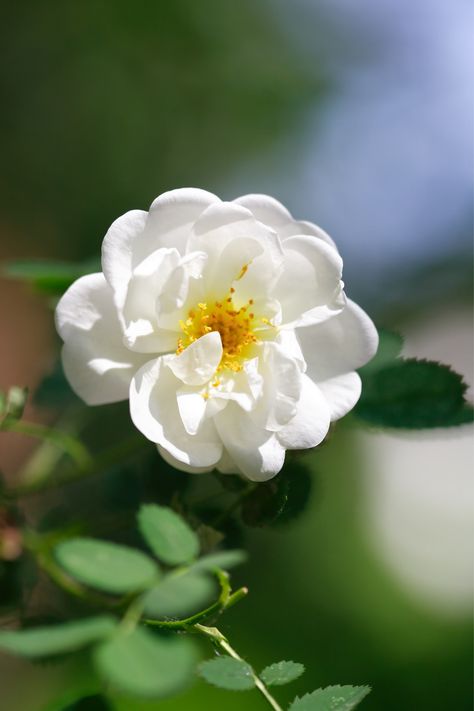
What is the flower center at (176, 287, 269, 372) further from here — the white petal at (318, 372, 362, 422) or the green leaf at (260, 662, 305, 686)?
the green leaf at (260, 662, 305, 686)

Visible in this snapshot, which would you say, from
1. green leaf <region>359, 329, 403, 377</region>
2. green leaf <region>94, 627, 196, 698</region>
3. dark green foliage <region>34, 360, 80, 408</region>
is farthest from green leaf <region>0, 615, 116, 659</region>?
dark green foliage <region>34, 360, 80, 408</region>

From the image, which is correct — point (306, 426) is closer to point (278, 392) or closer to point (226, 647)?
point (278, 392)

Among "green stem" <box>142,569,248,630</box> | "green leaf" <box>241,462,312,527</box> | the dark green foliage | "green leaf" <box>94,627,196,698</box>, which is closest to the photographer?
"green leaf" <box>94,627,196,698</box>

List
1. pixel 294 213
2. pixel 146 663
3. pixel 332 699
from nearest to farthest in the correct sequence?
pixel 146 663 < pixel 332 699 < pixel 294 213

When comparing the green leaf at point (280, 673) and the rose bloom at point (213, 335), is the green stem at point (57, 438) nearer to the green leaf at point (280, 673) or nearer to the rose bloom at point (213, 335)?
the rose bloom at point (213, 335)

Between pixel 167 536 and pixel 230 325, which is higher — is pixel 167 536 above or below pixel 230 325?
below

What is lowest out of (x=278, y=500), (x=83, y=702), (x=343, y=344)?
(x=83, y=702)

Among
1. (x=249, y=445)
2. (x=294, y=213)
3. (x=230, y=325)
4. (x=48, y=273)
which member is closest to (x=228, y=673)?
(x=249, y=445)

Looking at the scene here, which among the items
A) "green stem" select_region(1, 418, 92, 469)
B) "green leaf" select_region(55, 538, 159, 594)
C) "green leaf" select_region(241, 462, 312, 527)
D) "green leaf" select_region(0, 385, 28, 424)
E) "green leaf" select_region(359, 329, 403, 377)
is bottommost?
"green leaf" select_region(55, 538, 159, 594)
